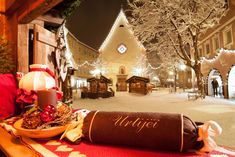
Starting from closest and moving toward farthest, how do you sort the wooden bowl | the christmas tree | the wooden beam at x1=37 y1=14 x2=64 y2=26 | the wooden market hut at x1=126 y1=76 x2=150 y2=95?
the wooden bowl < the christmas tree < the wooden beam at x1=37 y1=14 x2=64 y2=26 < the wooden market hut at x1=126 y1=76 x2=150 y2=95

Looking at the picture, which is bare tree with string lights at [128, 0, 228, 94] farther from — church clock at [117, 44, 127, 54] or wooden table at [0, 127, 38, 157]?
church clock at [117, 44, 127, 54]

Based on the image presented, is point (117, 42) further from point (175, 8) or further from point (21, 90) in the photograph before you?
point (21, 90)

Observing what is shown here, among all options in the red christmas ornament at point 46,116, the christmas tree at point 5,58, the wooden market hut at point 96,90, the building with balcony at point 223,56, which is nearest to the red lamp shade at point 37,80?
the red christmas ornament at point 46,116

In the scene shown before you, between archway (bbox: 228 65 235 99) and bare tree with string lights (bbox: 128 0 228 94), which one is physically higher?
bare tree with string lights (bbox: 128 0 228 94)

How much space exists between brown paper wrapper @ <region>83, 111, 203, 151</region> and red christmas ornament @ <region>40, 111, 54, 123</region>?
19 centimetres

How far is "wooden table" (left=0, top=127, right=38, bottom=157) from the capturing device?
2.91ft

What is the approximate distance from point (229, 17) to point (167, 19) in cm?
317

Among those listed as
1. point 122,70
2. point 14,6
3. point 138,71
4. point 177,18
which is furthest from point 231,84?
point 122,70

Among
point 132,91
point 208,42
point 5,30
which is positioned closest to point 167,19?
point 208,42

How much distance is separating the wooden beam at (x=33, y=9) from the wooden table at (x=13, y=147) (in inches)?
42.4

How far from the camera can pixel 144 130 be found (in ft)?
2.82

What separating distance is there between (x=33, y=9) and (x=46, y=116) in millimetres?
1166

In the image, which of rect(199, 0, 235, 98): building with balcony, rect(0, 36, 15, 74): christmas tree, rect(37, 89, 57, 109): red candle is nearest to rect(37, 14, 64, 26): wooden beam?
rect(0, 36, 15, 74): christmas tree

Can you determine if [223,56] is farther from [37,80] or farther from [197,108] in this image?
[37,80]
